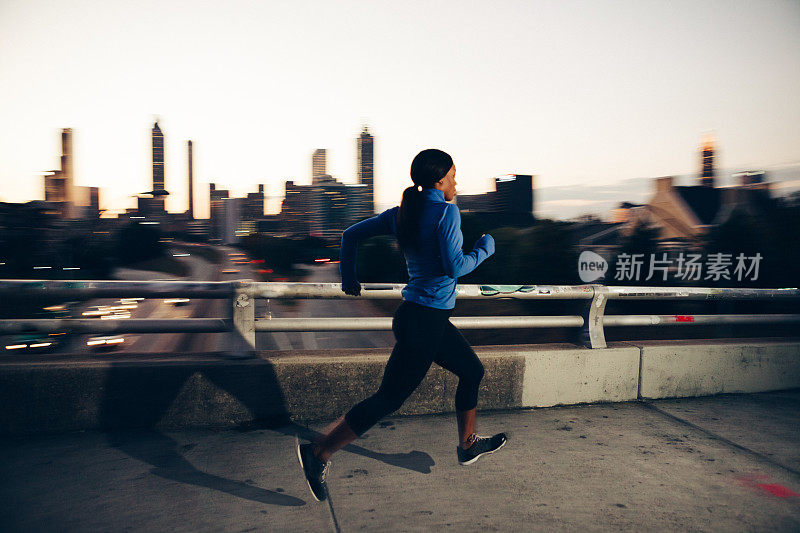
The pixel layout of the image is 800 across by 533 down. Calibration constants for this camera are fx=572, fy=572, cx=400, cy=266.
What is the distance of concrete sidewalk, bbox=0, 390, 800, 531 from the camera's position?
111 inches

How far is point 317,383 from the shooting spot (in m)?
4.19

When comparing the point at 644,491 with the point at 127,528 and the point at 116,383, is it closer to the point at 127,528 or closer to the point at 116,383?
the point at 127,528

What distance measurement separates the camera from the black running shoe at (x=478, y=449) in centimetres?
340

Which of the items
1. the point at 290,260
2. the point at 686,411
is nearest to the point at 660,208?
the point at 290,260

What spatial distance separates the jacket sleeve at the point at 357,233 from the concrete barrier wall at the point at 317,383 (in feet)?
3.95

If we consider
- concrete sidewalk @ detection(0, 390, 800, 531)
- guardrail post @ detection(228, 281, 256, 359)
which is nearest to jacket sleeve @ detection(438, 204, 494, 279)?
concrete sidewalk @ detection(0, 390, 800, 531)

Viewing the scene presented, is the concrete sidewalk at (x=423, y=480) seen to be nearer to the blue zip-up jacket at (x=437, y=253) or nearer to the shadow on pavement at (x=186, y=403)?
the shadow on pavement at (x=186, y=403)

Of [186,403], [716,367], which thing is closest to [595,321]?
[716,367]

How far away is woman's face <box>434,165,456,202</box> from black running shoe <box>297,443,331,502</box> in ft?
5.08

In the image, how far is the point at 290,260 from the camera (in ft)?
110

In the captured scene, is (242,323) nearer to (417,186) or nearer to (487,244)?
(417,186)

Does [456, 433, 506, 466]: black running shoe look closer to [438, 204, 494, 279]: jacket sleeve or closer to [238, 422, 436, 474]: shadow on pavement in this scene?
[238, 422, 436, 474]: shadow on pavement

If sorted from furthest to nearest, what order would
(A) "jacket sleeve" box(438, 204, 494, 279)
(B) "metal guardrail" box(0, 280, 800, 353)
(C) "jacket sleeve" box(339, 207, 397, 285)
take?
(B) "metal guardrail" box(0, 280, 800, 353), (C) "jacket sleeve" box(339, 207, 397, 285), (A) "jacket sleeve" box(438, 204, 494, 279)

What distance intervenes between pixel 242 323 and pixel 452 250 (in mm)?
1924
